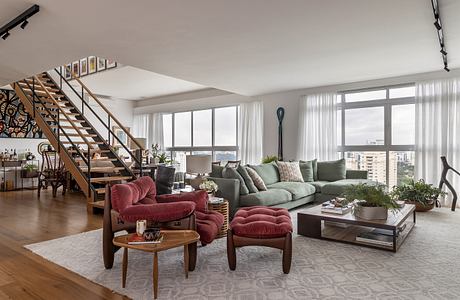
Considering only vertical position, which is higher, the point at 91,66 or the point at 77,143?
the point at 91,66

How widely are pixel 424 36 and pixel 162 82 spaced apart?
5.82m

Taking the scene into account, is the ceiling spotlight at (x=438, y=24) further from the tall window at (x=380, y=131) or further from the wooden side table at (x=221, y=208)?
the wooden side table at (x=221, y=208)

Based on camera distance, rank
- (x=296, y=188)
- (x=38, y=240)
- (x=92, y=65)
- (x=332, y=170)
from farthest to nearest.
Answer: (x=92, y=65), (x=332, y=170), (x=296, y=188), (x=38, y=240)

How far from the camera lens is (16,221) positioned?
4684 millimetres

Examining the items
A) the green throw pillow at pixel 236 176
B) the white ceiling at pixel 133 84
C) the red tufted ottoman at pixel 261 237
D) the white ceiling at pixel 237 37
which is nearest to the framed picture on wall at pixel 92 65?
the white ceiling at pixel 133 84

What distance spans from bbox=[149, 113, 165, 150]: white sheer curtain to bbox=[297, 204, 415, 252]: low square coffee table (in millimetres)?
7639

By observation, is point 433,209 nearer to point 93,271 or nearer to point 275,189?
point 275,189

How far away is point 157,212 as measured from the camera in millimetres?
2627

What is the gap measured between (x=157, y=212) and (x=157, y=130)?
8519 millimetres

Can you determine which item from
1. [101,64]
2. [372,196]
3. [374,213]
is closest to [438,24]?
[372,196]

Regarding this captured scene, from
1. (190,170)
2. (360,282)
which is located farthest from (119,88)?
(360,282)

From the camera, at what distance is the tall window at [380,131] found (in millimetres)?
6375

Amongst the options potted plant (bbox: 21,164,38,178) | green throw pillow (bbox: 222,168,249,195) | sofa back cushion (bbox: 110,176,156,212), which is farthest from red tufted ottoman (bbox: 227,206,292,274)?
potted plant (bbox: 21,164,38,178)

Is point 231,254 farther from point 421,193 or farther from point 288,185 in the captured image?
point 421,193
